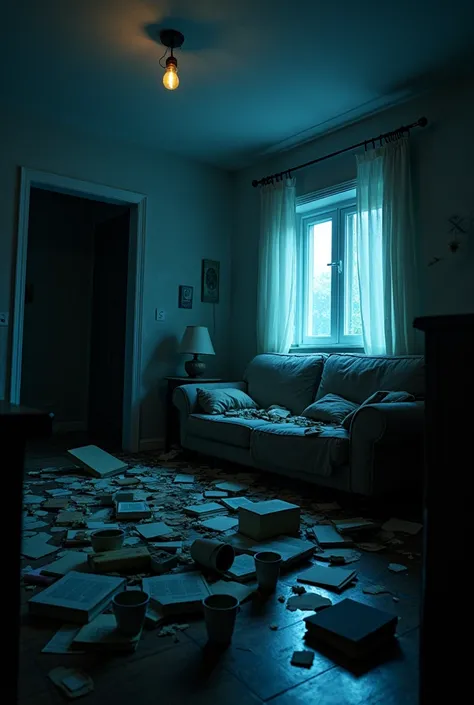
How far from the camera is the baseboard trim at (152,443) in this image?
14.8 feet

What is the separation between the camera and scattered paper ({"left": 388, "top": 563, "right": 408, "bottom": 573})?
1.96 m

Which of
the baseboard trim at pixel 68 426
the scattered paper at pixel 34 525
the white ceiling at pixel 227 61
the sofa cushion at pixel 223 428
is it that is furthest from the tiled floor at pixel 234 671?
the baseboard trim at pixel 68 426

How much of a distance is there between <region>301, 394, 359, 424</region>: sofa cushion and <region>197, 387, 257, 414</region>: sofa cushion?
619 mm

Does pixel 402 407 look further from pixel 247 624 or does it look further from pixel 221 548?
pixel 247 624

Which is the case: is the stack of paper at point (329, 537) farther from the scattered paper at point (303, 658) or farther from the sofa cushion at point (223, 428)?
the sofa cushion at point (223, 428)

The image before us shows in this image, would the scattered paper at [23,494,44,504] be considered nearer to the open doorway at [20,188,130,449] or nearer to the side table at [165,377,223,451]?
the side table at [165,377,223,451]

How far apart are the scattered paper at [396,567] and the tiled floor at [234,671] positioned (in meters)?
0.39

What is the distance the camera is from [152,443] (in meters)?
4.55

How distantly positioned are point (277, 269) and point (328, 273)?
460 millimetres

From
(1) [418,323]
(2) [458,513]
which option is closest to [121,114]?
(1) [418,323]

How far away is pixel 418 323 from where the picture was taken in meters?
0.99

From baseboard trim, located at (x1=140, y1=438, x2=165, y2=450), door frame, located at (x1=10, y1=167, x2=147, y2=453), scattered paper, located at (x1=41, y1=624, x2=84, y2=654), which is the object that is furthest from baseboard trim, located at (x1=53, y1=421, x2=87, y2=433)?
scattered paper, located at (x1=41, y1=624, x2=84, y2=654)

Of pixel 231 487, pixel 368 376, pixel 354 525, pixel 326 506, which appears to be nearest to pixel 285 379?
pixel 368 376

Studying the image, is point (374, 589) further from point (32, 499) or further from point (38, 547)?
point (32, 499)
